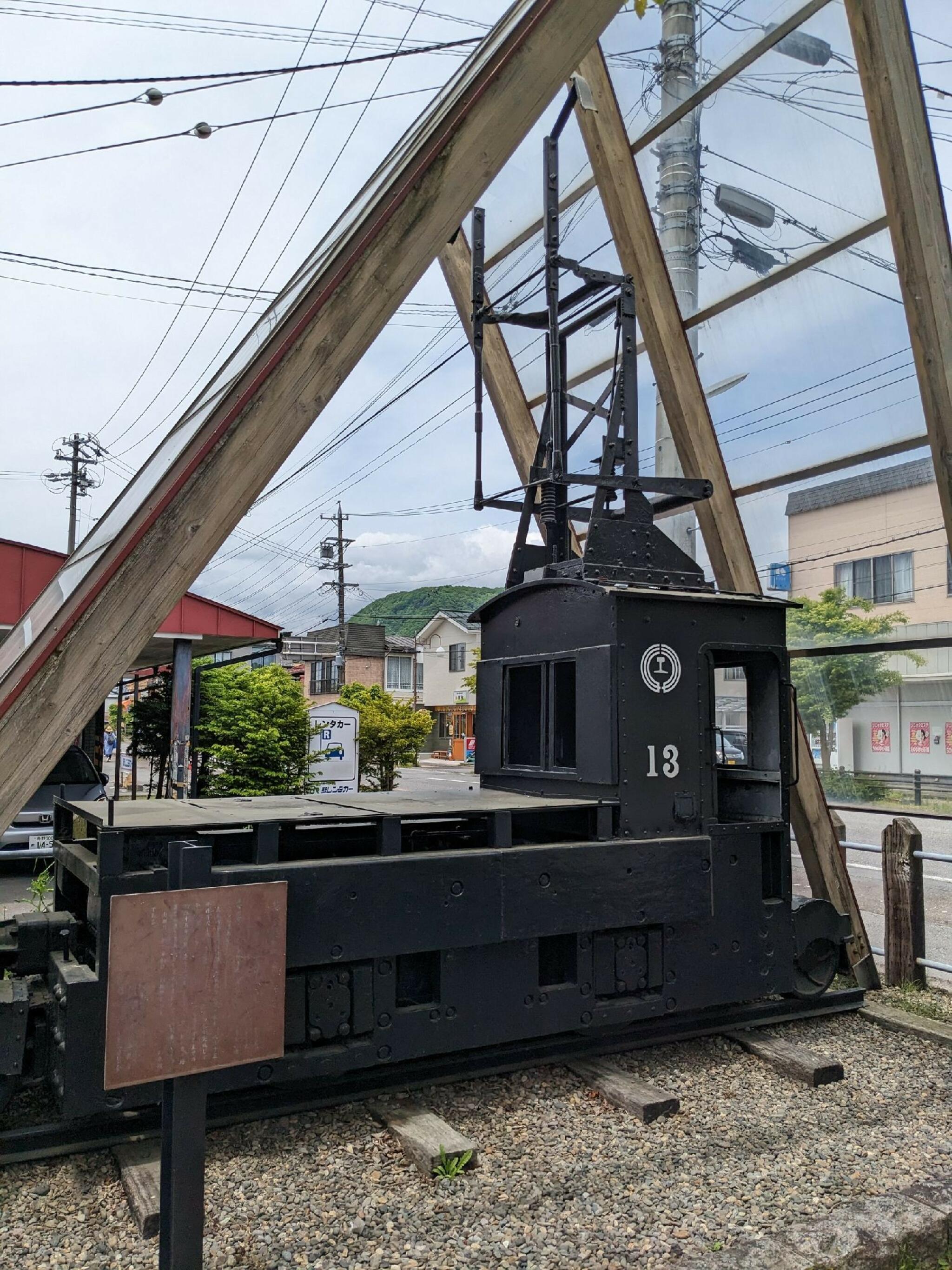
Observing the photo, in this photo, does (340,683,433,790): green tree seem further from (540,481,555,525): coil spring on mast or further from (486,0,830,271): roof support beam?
(486,0,830,271): roof support beam

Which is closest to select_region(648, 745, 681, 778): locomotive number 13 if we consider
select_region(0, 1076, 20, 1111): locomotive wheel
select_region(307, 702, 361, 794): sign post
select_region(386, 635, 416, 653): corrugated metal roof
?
select_region(0, 1076, 20, 1111): locomotive wheel

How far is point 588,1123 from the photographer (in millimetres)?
4664

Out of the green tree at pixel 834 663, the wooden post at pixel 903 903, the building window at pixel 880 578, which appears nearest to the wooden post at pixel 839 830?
the wooden post at pixel 903 903

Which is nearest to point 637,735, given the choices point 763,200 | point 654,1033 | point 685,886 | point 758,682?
point 685,886

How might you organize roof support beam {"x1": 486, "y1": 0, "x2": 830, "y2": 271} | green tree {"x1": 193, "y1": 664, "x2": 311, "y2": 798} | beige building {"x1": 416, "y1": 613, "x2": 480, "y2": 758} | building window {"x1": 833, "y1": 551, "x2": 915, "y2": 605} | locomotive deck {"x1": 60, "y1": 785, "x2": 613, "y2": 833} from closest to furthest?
locomotive deck {"x1": 60, "y1": 785, "x2": 613, "y2": 833}
roof support beam {"x1": 486, "y1": 0, "x2": 830, "y2": 271}
building window {"x1": 833, "y1": 551, "x2": 915, "y2": 605}
green tree {"x1": 193, "y1": 664, "x2": 311, "y2": 798}
beige building {"x1": 416, "y1": 613, "x2": 480, "y2": 758}

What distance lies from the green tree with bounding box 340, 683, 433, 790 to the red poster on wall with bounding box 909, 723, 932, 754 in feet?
48.1

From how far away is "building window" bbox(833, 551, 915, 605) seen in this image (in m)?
6.54

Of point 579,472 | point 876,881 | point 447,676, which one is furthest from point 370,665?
point 579,472

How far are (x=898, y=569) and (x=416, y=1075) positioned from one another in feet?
14.7

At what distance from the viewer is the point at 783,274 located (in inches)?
258

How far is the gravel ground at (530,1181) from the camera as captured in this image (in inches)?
137

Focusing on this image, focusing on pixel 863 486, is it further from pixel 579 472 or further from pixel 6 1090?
pixel 6 1090

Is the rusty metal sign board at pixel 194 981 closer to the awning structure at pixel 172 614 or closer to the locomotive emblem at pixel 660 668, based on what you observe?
the locomotive emblem at pixel 660 668

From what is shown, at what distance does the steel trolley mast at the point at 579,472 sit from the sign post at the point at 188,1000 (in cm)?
320
